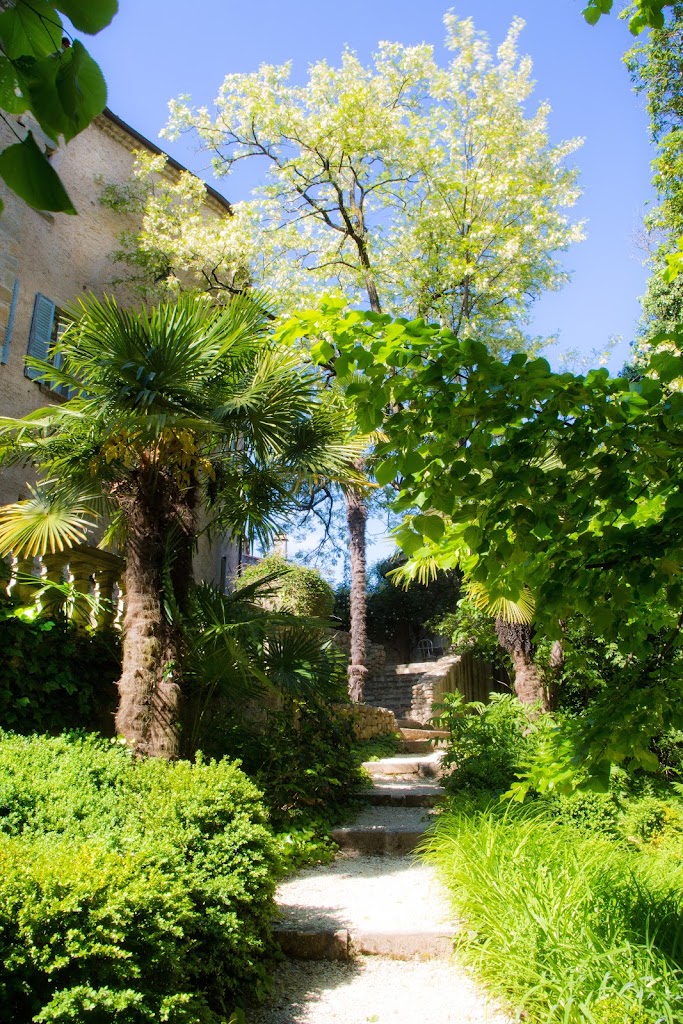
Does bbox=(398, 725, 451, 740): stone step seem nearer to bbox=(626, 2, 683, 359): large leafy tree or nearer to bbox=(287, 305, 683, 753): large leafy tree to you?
bbox=(626, 2, 683, 359): large leafy tree

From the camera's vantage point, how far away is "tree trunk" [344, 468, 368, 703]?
1473cm

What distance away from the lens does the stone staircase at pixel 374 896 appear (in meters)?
4.80

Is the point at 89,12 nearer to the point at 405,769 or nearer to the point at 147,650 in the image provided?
the point at 147,650

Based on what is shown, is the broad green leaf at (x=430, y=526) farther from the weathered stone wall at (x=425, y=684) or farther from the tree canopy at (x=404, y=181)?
the weathered stone wall at (x=425, y=684)

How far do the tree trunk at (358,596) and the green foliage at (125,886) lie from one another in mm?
9639

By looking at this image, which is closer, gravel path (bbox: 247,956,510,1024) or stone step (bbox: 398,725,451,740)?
gravel path (bbox: 247,956,510,1024)

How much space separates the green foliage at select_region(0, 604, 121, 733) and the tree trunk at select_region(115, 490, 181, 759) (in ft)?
1.96

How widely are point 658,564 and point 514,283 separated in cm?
1278

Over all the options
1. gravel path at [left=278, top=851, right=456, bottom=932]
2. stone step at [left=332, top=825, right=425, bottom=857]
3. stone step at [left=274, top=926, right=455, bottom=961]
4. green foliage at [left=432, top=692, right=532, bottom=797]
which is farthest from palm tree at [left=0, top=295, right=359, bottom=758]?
green foliage at [left=432, top=692, right=532, bottom=797]

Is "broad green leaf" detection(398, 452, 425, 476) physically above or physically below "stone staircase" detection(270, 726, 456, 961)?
above

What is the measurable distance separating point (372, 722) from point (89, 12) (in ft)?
43.4

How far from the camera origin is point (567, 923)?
3.88m

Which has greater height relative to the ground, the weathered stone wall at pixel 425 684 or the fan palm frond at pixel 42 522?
the fan palm frond at pixel 42 522

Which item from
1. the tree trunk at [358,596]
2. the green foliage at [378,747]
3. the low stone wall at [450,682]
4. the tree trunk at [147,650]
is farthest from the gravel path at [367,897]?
the low stone wall at [450,682]
